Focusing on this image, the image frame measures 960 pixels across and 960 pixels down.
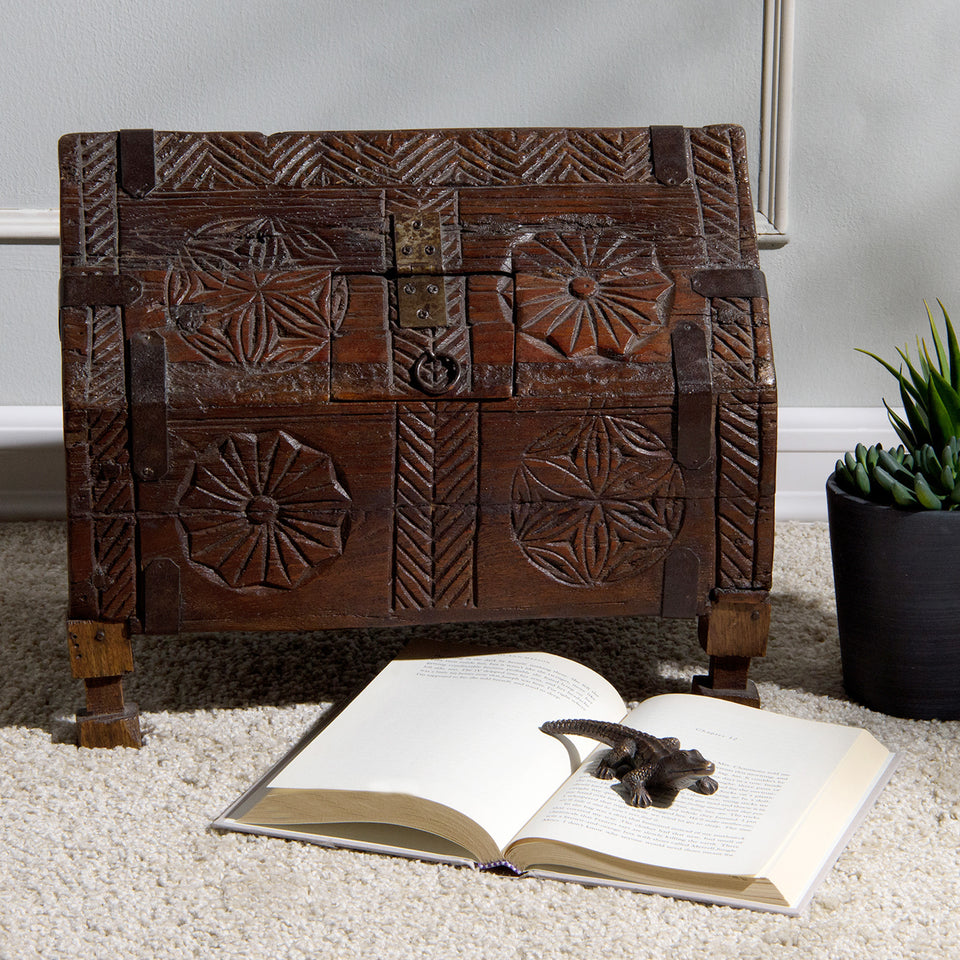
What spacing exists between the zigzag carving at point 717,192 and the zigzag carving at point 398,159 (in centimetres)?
8

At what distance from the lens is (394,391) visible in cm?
138

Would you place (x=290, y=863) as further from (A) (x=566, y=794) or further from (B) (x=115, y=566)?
(B) (x=115, y=566)

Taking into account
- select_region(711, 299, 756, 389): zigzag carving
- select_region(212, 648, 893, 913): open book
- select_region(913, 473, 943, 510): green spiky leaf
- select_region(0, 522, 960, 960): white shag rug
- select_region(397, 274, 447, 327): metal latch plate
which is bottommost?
select_region(0, 522, 960, 960): white shag rug

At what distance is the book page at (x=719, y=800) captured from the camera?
111 cm

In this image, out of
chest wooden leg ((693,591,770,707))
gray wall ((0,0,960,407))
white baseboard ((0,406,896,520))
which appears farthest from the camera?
white baseboard ((0,406,896,520))

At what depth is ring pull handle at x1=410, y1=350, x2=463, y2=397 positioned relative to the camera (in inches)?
54.6

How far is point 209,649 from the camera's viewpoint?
1707 millimetres

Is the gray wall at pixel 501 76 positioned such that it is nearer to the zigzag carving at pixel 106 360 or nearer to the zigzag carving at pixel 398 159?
the zigzag carving at pixel 398 159

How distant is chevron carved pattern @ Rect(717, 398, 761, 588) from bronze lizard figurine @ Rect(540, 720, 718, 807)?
0.96 feet

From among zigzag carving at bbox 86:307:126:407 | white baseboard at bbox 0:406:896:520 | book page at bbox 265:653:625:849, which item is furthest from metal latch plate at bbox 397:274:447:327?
white baseboard at bbox 0:406:896:520

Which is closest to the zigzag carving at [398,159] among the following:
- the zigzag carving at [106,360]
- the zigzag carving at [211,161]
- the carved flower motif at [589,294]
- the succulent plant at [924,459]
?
the zigzag carving at [211,161]

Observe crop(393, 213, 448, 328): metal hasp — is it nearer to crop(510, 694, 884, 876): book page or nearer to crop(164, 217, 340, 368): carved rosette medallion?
crop(164, 217, 340, 368): carved rosette medallion

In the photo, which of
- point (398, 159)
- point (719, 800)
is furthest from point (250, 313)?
point (719, 800)

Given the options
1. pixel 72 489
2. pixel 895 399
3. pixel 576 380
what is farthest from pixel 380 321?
pixel 895 399
